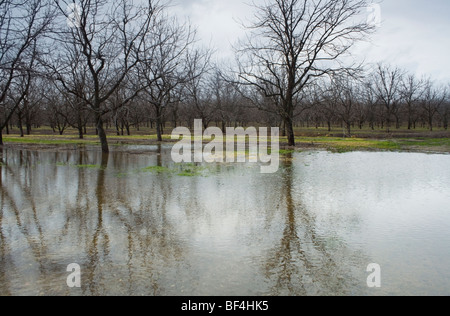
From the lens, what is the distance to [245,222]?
630 centimetres

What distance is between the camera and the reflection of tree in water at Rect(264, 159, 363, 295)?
3791mm

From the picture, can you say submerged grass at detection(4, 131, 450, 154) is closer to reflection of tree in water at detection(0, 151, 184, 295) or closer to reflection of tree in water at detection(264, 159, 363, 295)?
reflection of tree in water at detection(0, 151, 184, 295)

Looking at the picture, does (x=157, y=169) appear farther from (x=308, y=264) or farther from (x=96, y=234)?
(x=308, y=264)

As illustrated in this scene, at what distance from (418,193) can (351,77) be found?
14.2 metres

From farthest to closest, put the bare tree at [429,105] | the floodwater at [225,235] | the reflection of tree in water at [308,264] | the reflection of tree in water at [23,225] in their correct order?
the bare tree at [429,105]
the reflection of tree in water at [23,225]
the floodwater at [225,235]
the reflection of tree in water at [308,264]

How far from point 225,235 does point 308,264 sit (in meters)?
1.57

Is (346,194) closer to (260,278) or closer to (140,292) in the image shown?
(260,278)

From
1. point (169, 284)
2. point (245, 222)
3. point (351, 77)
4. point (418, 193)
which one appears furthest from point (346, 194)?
point (351, 77)

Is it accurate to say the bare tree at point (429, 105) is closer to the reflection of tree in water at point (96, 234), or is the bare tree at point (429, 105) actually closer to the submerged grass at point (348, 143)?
the submerged grass at point (348, 143)

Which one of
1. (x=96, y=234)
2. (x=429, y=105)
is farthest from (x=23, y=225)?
(x=429, y=105)

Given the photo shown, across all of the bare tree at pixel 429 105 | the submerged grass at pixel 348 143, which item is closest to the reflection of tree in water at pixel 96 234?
the submerged grass at pixel 348 143

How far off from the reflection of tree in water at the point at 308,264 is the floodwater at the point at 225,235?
0.6 inches

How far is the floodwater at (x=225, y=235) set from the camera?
3900 mm
